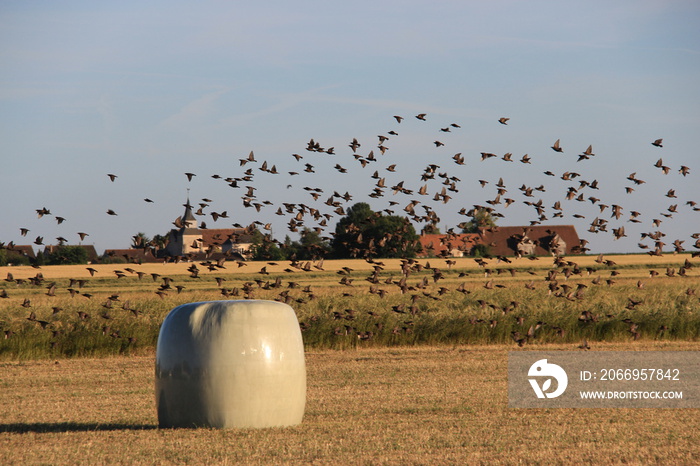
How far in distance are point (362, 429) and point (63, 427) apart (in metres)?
5.29

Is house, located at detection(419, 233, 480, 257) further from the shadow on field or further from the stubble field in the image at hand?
the shadow on field

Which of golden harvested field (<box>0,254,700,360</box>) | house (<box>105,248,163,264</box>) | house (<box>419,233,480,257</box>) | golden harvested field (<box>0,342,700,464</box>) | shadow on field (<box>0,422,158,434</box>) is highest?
house (<box>419,233,480,257</box>)

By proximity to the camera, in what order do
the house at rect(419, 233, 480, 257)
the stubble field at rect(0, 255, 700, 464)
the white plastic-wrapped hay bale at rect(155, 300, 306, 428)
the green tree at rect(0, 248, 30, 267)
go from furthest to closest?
the green tree at rect(0, 248, 30, 267) < the house at rect(419, 233, 480, 257) < the white plastic-wrapped hay bale at rect(155, 300, 306, 428) < the stubble field at rect(0, 255, 700, 464)

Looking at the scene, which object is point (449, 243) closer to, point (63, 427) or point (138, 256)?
point (63, 427)

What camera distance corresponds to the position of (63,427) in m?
15.9

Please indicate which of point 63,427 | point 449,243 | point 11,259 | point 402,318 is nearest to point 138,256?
point 11,259

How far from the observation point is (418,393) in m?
19.7

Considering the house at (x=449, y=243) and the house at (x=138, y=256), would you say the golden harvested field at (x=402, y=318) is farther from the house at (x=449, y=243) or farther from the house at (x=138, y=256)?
the house at (x=449, y=243)

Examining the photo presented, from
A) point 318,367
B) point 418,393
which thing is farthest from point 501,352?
point 418,393

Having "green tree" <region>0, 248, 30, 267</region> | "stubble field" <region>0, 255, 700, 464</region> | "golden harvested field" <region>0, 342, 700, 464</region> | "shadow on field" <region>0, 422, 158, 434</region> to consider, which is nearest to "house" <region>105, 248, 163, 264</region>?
"stubble field" <region>0, 255, 700, 464</region>

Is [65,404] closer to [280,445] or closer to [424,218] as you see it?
[280,445]

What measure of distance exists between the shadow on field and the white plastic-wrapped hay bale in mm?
1244

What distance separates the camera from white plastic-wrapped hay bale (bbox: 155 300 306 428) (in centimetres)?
1444

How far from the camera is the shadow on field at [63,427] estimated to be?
1559cm
